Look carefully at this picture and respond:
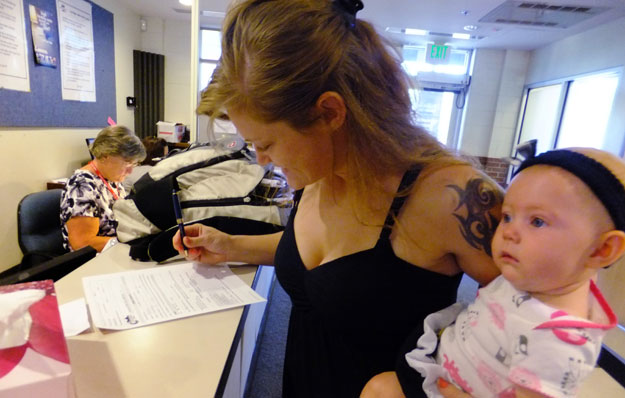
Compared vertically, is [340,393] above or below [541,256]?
below

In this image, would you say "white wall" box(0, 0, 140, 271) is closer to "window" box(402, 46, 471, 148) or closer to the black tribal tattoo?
the black tribal tattoo

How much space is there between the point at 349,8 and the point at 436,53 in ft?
16.7

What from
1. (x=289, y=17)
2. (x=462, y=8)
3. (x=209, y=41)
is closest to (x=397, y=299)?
(x=289, y=17)

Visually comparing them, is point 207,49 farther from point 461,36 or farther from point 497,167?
→ point 497,167

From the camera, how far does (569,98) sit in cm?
429

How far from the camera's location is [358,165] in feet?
2.34

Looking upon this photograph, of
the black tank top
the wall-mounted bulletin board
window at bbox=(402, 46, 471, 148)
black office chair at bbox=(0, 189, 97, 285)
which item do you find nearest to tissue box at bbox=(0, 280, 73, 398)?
the black tank top

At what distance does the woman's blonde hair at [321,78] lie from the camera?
610 millimetres

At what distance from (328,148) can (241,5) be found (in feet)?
1.04

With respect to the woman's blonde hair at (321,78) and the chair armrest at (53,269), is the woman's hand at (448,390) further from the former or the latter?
the chair armrest at (53,269)

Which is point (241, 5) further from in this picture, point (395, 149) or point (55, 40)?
point (55, 40)

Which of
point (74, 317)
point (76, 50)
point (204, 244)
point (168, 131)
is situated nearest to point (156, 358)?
point (74, 317)

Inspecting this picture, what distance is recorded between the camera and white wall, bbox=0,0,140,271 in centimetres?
288

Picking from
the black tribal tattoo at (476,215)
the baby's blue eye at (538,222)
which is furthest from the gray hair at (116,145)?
the baby's blue eye at (538,222)
